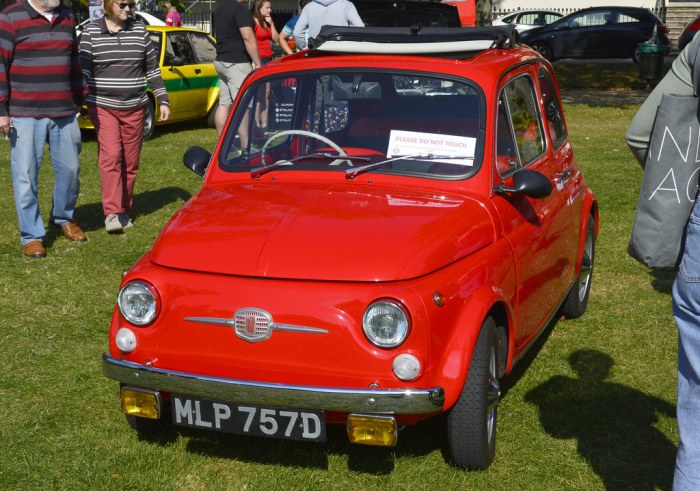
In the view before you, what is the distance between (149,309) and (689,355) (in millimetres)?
2202

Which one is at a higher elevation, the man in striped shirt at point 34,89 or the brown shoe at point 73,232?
the man in striped shirt at point 34,89

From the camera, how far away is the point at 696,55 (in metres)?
3.34

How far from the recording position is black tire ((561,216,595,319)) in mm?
6703

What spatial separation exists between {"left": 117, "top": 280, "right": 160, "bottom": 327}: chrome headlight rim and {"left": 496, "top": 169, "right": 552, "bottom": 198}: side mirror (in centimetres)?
176

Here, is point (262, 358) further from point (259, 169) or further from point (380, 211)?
point (259, 169)

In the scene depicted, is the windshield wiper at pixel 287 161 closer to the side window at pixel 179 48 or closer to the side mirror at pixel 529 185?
the side mirror at pixel 529 185

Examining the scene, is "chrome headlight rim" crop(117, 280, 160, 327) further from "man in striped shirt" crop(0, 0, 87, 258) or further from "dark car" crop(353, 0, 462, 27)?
"dark car" crop(353, 0, 462, 27)

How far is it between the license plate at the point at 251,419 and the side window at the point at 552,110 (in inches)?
110

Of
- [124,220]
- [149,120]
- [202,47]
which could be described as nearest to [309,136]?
[124,220]

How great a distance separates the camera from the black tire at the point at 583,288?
6.70 metres

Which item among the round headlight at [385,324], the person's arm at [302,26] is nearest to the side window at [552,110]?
the round headlight at [385,324]

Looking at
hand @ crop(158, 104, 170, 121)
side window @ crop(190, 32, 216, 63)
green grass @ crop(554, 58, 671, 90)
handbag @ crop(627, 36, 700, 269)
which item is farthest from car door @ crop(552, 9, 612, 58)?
handbag @ crop(627, 36, 700, 269)

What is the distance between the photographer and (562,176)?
6.06 m

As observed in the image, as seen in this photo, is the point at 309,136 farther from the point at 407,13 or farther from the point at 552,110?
the point at 407,13
